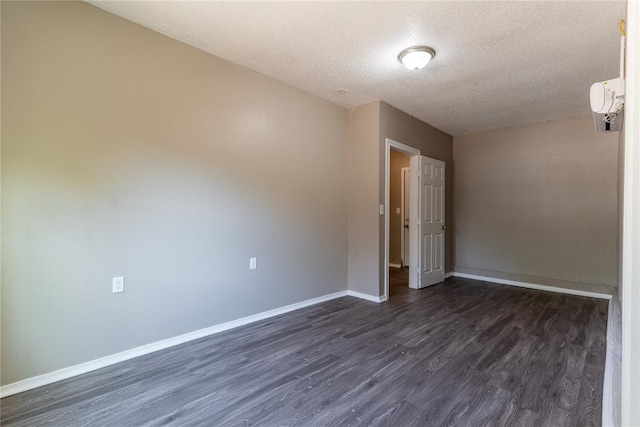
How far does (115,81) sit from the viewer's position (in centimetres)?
219

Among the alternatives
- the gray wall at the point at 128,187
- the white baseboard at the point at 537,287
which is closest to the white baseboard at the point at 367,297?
the gray wall at the point at 128,187

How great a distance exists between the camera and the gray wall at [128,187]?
1854mm

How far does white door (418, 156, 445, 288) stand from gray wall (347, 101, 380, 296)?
1.08m

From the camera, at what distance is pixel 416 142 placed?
4492 mm

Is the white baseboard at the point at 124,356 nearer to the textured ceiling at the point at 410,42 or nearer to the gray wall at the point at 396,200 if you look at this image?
the textured ceiling at the point at 410,42

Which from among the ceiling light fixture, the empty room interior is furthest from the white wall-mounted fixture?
the ceiling light fixture

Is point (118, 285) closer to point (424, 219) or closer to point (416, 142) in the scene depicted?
point (424, 219)

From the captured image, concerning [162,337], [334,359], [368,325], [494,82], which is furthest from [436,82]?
[162,337]

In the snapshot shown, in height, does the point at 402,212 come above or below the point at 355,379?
above

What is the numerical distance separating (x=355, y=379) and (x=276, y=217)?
1832 mm

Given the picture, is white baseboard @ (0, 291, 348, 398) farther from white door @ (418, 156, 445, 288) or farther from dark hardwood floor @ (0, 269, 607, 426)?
white door @ (418, 156, 445, 288)

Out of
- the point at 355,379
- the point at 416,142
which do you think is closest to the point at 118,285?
the point at 355,379

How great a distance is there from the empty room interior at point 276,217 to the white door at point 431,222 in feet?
1.99

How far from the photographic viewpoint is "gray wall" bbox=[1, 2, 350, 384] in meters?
1.85
